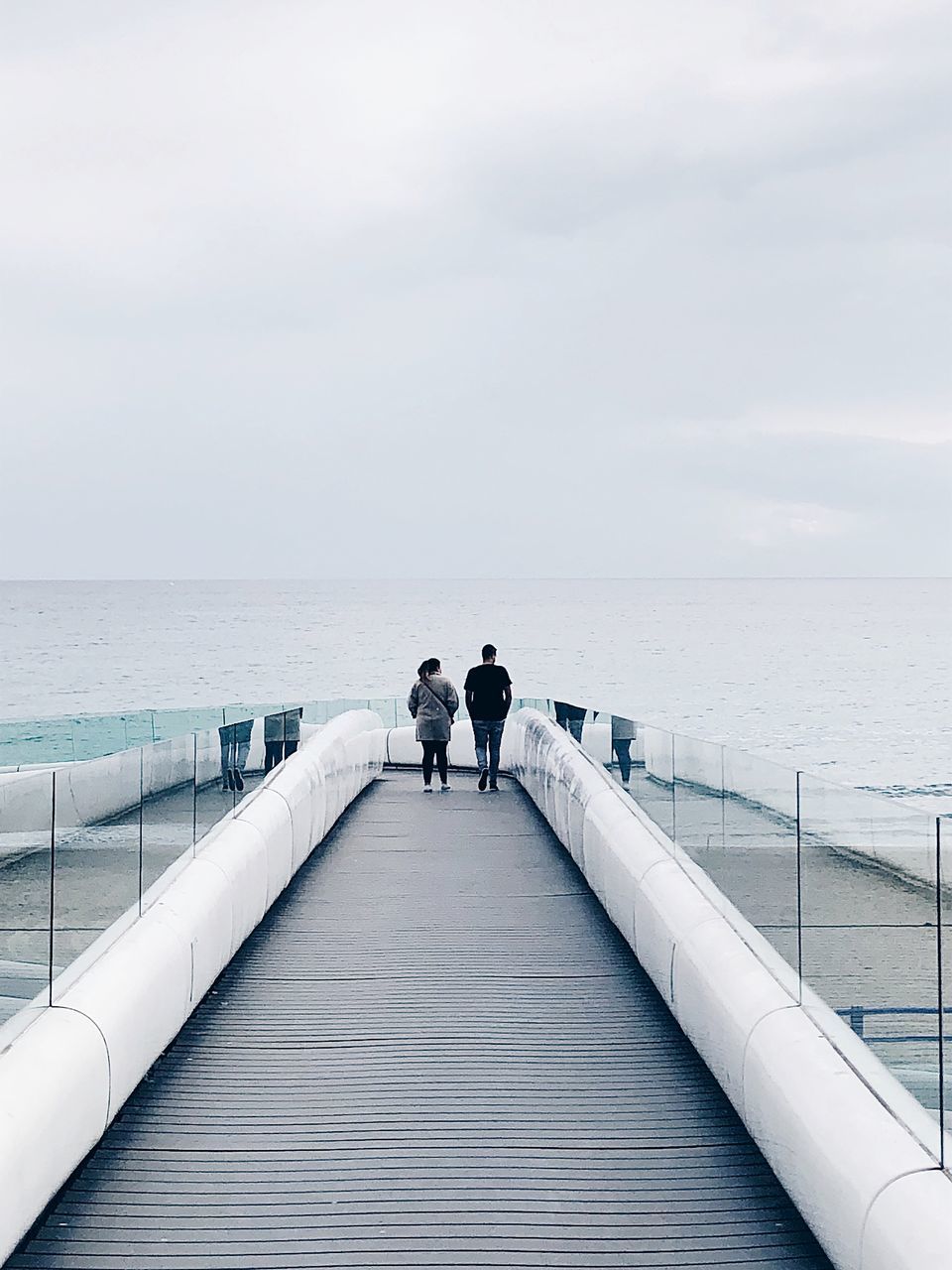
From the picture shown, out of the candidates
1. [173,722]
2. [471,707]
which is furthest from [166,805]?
[173,722]

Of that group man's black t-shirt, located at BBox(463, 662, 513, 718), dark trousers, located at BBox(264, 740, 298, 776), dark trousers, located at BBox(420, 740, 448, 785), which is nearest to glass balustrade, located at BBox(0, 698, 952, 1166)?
dark trousers, located at BBox(264, 740, 298, 776)

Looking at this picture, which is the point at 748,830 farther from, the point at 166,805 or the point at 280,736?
the point at 280,736

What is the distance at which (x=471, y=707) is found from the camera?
1470cm

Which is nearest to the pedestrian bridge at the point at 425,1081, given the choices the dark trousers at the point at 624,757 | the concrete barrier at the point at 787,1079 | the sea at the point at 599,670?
the concrete barrier at the point at 787,1079

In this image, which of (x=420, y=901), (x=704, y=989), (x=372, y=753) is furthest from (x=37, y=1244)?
(x=372, y=753)

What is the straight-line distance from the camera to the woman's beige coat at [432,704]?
49.3 feet

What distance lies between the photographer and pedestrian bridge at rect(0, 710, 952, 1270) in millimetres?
3977

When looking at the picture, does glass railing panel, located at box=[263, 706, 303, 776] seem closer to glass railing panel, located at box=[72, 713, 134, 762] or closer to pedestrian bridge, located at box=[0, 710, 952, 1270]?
pedestrian bridge, located at box=[0, 710, 952, 1270]

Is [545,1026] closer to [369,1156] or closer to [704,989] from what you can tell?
[704,989]

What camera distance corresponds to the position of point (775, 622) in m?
146

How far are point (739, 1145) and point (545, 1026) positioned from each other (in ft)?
5.06

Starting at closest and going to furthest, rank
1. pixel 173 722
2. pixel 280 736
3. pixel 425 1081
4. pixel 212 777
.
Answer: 1. pixel 425 1081
2. pixel 212 777
3. pixel 280 736
4. pixel 173 722

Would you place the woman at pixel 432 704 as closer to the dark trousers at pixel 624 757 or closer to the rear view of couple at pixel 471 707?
the rear view of couple at pixel 471 707

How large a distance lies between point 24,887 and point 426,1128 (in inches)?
67.4
